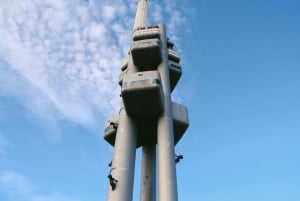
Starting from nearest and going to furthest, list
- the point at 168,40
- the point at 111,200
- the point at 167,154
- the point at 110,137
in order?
the point at 111,200 → the point at 167,154 → the point at 110,137 → the point at 168,40

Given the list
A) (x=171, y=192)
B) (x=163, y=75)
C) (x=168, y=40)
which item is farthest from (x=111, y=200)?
(x=168, y=40)

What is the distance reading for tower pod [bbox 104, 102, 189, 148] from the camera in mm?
21203

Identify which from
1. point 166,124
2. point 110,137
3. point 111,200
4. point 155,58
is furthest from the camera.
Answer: point 155,58

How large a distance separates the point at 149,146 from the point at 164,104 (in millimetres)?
3667

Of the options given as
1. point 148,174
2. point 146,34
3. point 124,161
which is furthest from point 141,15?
point 124,161

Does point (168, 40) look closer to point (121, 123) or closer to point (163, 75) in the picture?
point (163, 75)

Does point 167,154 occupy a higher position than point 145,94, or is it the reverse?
point 145,94

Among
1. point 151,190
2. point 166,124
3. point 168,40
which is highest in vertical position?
point 168,40

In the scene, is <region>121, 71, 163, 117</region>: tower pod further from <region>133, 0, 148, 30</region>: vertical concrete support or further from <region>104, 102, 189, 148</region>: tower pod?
<region>133, 0, 148, 30</region>: vertical concrete support

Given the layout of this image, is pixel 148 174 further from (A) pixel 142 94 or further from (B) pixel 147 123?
(A) pixel 142 94

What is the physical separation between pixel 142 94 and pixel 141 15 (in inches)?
552

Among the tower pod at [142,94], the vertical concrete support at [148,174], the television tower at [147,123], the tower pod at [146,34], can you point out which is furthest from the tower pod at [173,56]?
the vertical concrete support at [148,174]

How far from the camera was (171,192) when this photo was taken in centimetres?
1658

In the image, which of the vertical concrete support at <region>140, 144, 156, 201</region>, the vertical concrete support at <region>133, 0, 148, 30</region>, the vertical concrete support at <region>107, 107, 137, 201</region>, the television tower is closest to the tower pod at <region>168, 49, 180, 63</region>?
the television tower
